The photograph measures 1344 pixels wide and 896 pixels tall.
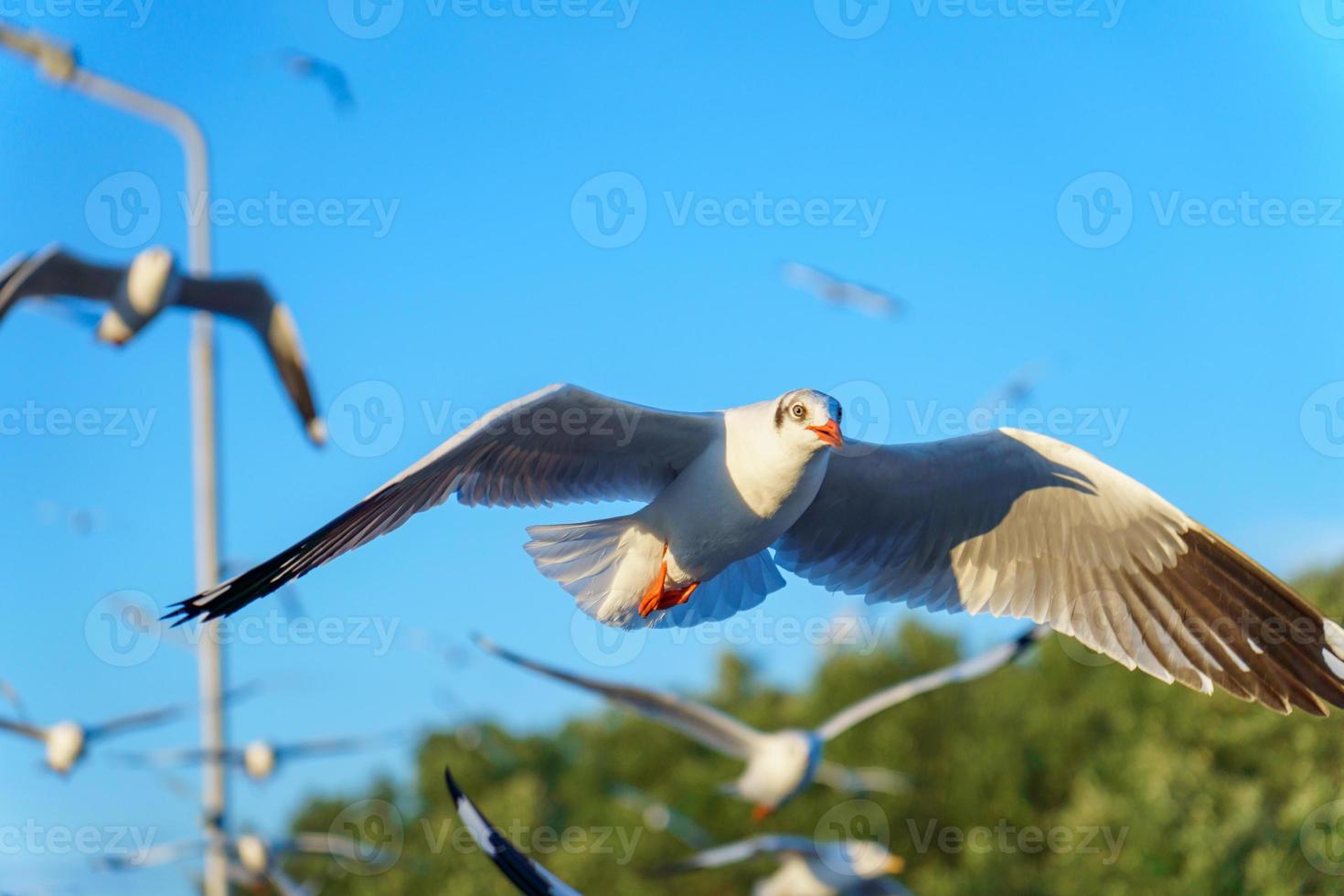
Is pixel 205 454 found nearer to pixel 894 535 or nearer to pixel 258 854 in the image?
pixel 258 854

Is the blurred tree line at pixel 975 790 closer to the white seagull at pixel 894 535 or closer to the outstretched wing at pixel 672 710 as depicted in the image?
the outstretched wing at pixel 672 710

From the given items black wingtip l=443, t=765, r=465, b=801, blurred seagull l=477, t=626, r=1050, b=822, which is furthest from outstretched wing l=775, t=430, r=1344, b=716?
blurred seagull l=477, t=626, r=1050, b=822

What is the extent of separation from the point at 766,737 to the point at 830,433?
6195 mm

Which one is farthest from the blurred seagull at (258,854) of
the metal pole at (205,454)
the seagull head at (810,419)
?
the seagull head at (810,419)

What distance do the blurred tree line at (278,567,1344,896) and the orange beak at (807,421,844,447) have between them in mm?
11669

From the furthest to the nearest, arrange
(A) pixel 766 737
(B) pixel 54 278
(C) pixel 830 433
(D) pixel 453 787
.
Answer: (A) pixel 766 737, (B) pixel 54 278, (D) pixel 453 787, (C) pixel 830 433

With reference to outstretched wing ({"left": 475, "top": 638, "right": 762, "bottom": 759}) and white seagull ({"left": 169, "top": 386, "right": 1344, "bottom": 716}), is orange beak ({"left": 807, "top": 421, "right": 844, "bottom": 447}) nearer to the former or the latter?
white seagull ({"left": 169, "top": 386, "right": 1344, "bottom": 716})

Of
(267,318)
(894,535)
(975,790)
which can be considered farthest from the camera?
(975,790)

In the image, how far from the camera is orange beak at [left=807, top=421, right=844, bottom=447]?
185 inches

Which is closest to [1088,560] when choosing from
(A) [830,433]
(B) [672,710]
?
(A) [830,433]

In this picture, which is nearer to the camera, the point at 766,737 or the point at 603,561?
the point at 603,561

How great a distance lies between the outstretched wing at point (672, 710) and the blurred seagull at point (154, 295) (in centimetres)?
240

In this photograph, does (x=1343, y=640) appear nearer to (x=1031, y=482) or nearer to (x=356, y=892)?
(x=1031, y=482)

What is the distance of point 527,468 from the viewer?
5332mm
